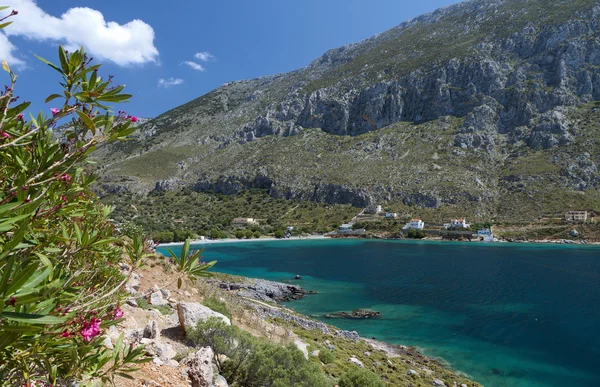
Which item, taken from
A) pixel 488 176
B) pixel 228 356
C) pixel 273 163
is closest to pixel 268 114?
pixel 273 163

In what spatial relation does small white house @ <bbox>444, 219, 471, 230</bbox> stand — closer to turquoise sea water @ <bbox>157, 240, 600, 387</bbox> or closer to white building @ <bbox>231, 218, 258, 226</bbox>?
turquoise sea water @ <bbox>157, 240, 600, 387</bbox>

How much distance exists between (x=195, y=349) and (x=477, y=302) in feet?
92.4

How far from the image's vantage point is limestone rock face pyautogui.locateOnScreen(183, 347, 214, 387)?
207 inches

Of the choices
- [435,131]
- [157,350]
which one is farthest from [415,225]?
[157,350]

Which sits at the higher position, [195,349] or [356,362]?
[195,349]

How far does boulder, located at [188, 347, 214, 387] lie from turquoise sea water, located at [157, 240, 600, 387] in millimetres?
15134

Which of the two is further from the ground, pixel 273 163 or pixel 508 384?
pixel 273 163

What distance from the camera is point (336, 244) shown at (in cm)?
7425

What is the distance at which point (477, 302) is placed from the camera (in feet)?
92.4

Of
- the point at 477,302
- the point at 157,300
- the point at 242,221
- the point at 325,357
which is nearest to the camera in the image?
the point at 157,300

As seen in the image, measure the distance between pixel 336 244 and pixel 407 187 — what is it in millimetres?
31558

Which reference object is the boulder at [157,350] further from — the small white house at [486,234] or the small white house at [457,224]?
the small white house at [457,224]

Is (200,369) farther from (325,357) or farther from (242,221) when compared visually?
(242,221)

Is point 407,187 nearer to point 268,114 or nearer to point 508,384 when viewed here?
point 268,114
